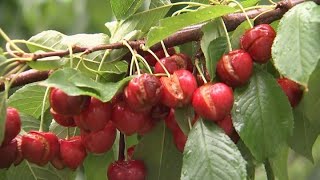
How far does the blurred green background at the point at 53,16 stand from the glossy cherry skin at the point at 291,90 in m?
0.94

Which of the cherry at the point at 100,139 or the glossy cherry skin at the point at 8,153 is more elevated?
the glossy cherry skin at the point at 8,153

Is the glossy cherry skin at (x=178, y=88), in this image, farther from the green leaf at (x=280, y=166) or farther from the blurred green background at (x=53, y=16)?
the blurred green background at (x=53, y=16)

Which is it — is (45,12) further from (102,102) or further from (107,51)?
(102,102)

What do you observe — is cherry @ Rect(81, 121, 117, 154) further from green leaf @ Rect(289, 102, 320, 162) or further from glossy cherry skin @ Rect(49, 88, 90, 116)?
green leaf @ Rect(289, 102, 320, 162)

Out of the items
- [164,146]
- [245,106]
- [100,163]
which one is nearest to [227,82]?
[245,106]

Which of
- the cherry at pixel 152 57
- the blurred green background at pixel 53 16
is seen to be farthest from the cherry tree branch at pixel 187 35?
the blurred green background at pixel 53 16

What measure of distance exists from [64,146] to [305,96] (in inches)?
13.6

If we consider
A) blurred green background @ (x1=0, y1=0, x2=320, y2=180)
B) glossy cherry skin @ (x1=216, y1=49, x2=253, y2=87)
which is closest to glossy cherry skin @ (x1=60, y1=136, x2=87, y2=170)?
glossy cherry skin @ (x1=216, y1=49, x2=253, y2=87)

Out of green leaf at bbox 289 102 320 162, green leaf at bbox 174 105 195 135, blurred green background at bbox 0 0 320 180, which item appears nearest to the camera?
green leaf at bbox 174 105 195 135

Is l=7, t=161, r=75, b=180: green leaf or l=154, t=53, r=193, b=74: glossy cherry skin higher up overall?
l=154, t=53, r=193, b=74: glossy cherry skin

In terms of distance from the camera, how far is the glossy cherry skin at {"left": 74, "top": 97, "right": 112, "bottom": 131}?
0.86 meters

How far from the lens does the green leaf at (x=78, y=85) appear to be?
2.59 feet

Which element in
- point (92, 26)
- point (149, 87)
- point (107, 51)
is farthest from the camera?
point (92, 26)

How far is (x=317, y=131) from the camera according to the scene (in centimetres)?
99
